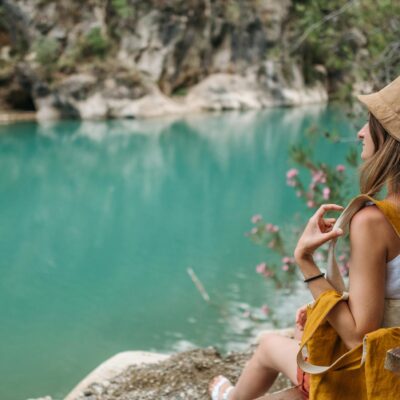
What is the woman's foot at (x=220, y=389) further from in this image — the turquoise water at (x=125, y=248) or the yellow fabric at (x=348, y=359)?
the turquoise water at (x=125, y=248)

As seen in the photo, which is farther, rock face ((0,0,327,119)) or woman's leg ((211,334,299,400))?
rock face ((0,0,327,119))

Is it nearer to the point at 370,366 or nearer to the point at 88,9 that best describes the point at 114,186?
the point at 370,366

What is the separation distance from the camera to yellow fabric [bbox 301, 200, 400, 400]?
155cm

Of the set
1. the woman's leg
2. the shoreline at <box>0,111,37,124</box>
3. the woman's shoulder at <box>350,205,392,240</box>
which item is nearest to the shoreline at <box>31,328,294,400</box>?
the woman's leg

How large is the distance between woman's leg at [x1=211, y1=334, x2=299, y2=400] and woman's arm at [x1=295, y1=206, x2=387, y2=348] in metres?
0.44

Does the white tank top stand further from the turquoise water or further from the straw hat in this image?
the turquoise water

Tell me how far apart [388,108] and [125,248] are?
7192 mm

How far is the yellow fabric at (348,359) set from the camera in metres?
1.55

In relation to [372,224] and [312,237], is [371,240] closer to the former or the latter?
[372,224]

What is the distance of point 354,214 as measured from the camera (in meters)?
1.59

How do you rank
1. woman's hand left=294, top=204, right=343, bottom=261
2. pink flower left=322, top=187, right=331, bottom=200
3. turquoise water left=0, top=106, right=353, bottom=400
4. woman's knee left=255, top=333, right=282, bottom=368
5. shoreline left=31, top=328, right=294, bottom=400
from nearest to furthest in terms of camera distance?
woman's hand left=294, top=204, right=343, bottom=261, woman's knee left=255, top=333, right=282, bottom=368, shoreline left=31, top=328, right=294, bottom=400, pink flower left=322, top=187, right=331, bottom=200, turquoise water left=0, top=106, right=353, bottom=400

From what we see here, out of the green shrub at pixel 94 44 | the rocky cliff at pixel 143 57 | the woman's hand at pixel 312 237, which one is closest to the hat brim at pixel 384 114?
the woman's hand at pixel 312 237

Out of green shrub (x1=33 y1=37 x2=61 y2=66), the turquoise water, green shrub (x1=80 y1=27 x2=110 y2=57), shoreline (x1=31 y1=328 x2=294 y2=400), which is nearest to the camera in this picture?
shoreline (x1=31 y1=328 x2=294 y2=400)

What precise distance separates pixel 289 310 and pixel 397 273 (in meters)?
4.47
